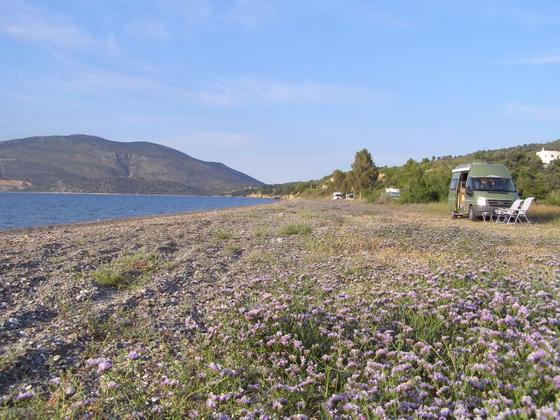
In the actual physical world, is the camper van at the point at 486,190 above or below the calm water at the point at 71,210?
above

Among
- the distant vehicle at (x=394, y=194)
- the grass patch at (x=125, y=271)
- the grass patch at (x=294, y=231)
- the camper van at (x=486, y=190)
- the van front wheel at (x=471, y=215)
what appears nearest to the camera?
the grass patch at (x=125, y=271)

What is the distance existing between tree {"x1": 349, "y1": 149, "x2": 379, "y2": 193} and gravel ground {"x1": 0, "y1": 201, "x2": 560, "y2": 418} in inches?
2699

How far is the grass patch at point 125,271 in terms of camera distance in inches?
273

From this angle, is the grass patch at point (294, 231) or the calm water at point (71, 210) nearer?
the grass patch at point (294, 231)

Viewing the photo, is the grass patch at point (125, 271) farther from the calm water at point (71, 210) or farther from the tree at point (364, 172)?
the tree at point (364, 172)

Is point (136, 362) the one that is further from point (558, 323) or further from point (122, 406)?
point (558, 323)

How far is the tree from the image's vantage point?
75750 millimetres

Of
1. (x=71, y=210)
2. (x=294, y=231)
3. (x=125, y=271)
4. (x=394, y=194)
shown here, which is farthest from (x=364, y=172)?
(x=125, y=271)

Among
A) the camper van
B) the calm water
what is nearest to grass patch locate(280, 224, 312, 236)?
the camper van

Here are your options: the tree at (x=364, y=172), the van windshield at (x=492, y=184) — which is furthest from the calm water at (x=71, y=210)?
the van windshield at (x=492, y=184)

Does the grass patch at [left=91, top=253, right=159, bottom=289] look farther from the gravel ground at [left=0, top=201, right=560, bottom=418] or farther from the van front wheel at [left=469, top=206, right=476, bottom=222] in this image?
the van front wheel at [left=469, top=206, right=476, bottom=222]

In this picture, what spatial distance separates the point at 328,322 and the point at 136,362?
170cm

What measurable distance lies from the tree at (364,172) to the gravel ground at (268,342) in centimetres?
6856

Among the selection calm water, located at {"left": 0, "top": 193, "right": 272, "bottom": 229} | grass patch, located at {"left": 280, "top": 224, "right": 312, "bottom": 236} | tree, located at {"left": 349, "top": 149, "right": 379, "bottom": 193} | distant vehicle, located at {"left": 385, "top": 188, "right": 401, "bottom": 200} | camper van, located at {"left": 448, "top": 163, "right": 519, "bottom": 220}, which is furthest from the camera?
tree, located at {"left": 349, "top": 149, "right": 379, "bottom": 193}
